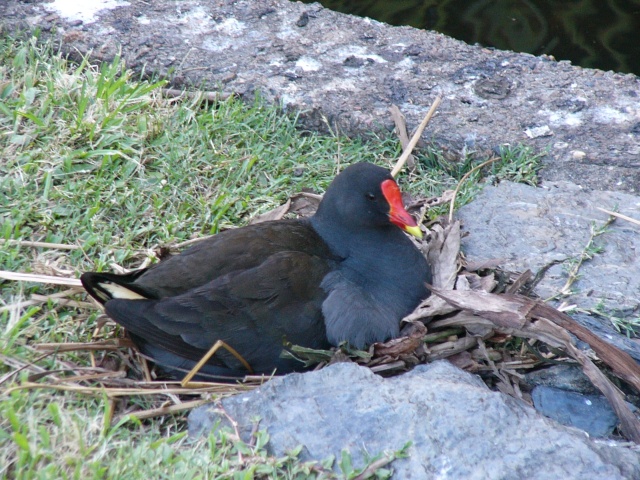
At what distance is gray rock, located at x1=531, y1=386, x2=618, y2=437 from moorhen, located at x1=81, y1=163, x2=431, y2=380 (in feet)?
1.62

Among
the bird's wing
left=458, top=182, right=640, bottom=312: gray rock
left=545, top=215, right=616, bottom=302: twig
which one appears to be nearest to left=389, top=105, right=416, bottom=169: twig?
left=458, top=182, right=640, bottom=312: gray rock

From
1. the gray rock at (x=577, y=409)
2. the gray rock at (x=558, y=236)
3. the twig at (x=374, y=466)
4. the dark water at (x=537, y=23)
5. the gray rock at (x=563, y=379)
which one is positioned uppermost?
the dark water at (x=537, y=23)

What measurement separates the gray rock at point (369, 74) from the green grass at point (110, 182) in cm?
13

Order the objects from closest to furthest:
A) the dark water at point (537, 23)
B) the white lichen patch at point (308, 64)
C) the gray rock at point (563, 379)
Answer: the gray rock at point (563, 379) < the white lichen patch at point (308, 64) < the dark water at point (537, 23)

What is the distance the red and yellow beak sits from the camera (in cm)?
277

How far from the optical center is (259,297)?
2508mm

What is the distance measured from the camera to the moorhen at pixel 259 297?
2475mm

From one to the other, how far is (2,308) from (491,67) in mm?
2443

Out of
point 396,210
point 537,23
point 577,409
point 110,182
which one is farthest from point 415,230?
point 537,23

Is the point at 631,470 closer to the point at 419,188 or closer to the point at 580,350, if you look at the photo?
the point at 580,350

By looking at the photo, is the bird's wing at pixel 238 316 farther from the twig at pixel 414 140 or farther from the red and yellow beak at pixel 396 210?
the twig at pixel 414 140

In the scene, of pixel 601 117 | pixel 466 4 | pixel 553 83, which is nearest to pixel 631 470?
pixel 601 117

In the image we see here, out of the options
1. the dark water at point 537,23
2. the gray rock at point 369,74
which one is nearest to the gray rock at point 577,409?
the gray rock at point 369,74

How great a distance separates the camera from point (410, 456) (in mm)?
1948
